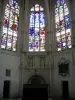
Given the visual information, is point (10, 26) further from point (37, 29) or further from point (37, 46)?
point (37, 46)

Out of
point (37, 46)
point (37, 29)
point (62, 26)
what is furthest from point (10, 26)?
point (62, 26)

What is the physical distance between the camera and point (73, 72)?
1639 cm

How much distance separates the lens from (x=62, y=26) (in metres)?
19.2

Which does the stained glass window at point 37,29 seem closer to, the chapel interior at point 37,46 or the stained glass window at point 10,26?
the chapel interior at point 37,46

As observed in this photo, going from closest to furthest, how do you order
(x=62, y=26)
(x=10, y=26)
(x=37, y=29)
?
(x=62, y=26)
(x=10, y=26)
(x=37, y=29)

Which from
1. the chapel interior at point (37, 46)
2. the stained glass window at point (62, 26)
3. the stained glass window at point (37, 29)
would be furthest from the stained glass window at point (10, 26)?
the stained glass window at point (62, 26)

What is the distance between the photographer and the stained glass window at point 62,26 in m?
18.2

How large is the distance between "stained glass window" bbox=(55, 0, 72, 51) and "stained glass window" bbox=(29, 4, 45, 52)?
207 centimetres

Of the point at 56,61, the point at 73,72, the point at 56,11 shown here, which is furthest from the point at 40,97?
the point at 56,11

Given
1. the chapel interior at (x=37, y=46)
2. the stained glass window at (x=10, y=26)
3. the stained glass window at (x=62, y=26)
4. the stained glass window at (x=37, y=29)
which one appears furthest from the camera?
the stained glass window at (x=37, y=29)

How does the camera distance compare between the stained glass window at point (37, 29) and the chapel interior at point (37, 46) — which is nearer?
the chapel interior at point (37, 46)

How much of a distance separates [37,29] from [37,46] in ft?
7.85

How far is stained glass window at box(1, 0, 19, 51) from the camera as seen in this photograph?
18750 mm

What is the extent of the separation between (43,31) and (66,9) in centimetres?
401
